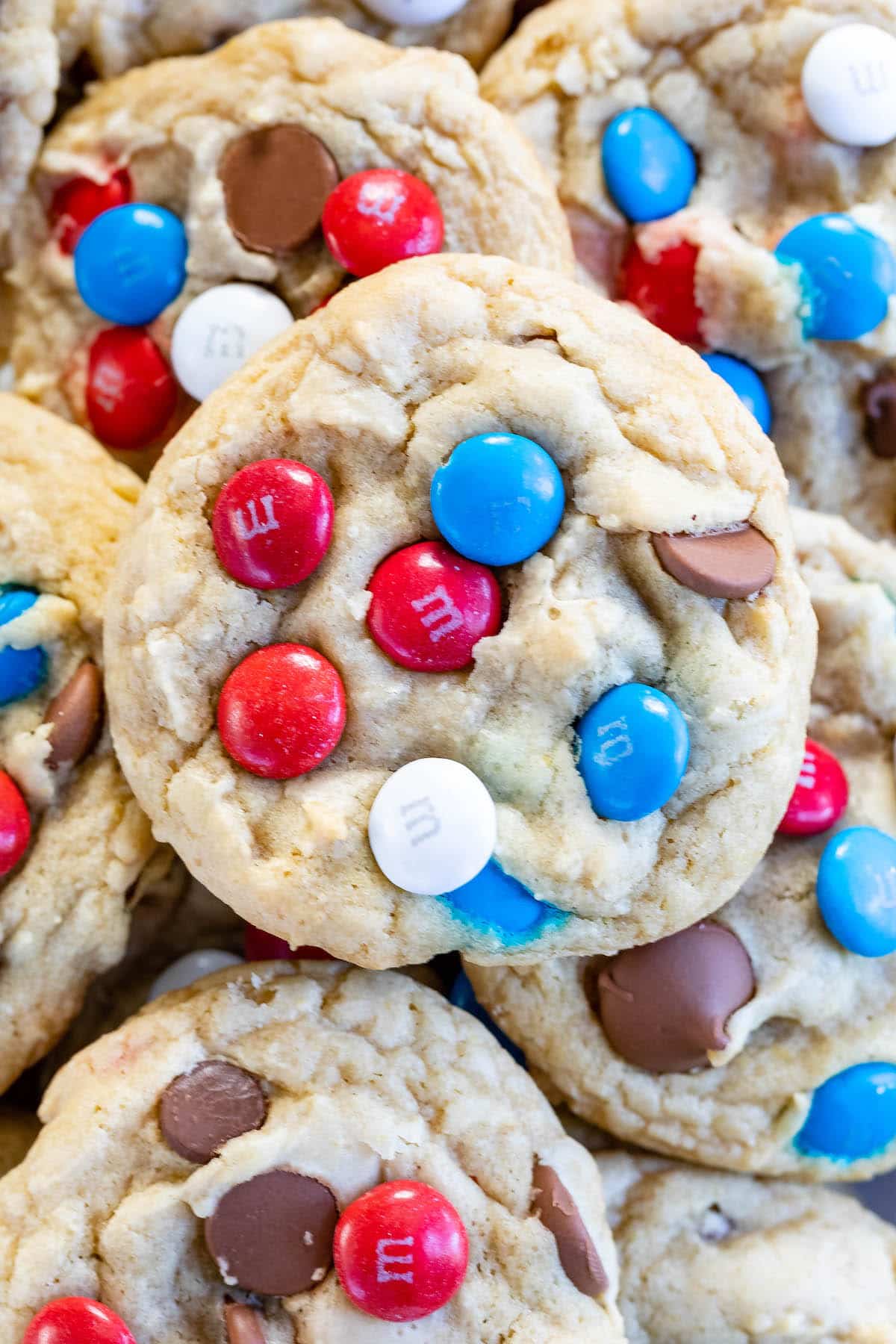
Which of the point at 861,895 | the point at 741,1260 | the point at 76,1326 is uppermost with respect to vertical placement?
the point at 861,895

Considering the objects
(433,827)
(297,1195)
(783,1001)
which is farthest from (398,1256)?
(783,1001)

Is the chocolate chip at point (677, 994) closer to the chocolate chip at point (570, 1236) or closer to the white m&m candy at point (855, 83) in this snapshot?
the chocolate chip at point (570, 1236)

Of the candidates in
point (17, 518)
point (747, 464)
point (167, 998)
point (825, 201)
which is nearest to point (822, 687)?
point (747, 464)

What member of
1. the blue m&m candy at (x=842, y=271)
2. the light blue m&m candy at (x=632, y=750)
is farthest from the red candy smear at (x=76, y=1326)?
the blue m&m candy at (x=842, y=271)

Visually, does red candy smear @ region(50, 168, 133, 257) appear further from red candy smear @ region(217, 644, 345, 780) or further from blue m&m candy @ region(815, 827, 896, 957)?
blue m&m candy @ region(815, 827, 896, 957)

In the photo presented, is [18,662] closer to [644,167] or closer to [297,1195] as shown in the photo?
[297,1195]

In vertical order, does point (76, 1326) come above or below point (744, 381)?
below

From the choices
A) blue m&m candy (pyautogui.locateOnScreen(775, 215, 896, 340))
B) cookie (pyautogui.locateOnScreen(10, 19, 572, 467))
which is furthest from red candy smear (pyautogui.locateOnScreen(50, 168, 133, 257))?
blue m&m candy (pyautogui.locateOnScreen(775, 215, 896, 340))
